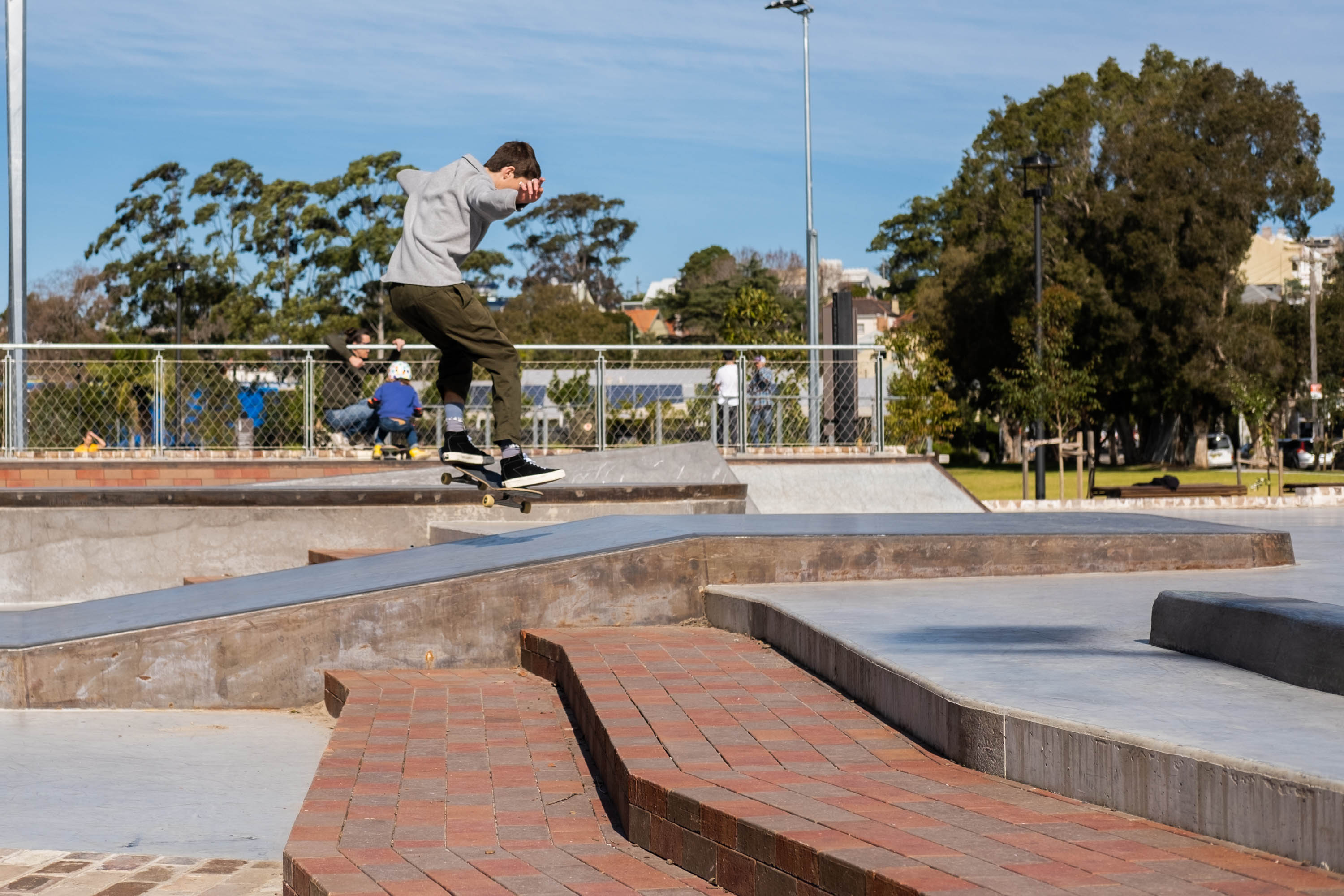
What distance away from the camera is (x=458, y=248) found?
6.36 metres

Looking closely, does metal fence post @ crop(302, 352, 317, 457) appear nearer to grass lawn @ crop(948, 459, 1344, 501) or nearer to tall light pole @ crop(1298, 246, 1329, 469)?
grass lawn @ crop(948, 459, 1344, 501)

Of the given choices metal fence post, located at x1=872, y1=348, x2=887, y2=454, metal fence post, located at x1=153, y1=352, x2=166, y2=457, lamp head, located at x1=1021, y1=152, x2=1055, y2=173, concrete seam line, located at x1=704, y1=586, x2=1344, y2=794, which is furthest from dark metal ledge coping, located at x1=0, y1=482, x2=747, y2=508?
lamp head, located at x1=1021, y1=152, x2=1055, y2=173

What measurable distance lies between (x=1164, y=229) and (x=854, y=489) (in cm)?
3343

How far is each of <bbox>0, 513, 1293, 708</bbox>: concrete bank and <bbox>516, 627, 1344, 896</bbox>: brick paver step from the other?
108 cm

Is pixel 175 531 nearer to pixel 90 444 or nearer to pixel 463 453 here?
pixel 463 453

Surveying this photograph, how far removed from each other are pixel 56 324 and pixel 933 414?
5640cm

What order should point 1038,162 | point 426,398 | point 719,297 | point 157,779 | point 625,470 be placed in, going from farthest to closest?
point 719,297 < point 1038,162 < point 426,398 < point 625,470 < point 157,779

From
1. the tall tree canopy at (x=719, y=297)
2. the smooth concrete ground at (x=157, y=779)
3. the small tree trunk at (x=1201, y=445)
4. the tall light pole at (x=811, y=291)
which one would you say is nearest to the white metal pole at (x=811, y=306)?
the tall light pole at (x=811, y=291)

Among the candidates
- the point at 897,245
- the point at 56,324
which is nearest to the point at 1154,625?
the point at 56,324

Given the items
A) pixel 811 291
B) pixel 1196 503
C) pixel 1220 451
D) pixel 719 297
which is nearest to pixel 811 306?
pixel 811 291

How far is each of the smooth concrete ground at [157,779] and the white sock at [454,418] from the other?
1903 mm

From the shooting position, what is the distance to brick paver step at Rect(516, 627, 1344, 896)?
7.47 feet

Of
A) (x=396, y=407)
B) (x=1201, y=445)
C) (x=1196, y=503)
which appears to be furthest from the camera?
(x=1201, y=445)

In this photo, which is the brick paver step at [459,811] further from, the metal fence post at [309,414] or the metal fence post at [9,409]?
the metal fence post at [9,409]
